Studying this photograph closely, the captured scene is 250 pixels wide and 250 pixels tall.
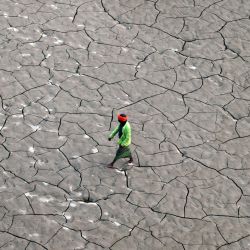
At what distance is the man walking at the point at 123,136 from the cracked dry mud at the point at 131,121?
21 centimetres

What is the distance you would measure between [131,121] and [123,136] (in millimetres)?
835

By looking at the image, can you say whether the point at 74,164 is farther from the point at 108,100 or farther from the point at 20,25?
the point at 20,25

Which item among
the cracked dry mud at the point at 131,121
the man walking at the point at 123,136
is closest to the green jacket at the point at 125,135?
the man walking at the point at 123,136

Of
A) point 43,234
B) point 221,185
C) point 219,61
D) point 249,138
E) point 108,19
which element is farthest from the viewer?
point 108,19

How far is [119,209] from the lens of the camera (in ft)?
19.0

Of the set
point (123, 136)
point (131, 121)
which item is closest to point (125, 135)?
point (123, 136)

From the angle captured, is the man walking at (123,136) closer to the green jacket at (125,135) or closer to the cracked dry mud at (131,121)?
the green jacket at (125,135)

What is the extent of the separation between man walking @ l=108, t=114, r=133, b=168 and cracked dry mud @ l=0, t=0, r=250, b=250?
0.21 metres

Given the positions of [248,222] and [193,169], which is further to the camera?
[193,169]

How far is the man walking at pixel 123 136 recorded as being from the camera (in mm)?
5922

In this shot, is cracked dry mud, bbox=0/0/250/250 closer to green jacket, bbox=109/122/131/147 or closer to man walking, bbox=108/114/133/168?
man walking, bbox=108/114/133/168

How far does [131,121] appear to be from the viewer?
681cm

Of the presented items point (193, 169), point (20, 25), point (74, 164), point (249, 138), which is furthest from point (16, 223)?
point (20, 25)

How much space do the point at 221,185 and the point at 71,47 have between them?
291 centimetres
